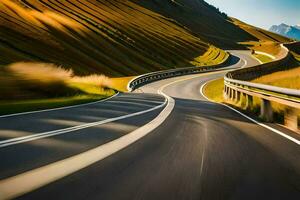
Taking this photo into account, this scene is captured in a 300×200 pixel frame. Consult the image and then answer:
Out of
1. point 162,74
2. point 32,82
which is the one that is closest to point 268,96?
point 32,82

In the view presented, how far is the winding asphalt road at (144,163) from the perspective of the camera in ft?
15.3

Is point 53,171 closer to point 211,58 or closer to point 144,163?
point 144,163

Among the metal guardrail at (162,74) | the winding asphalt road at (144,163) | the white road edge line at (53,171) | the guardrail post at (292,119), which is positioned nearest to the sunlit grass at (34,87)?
the winding asphalt road at (144,163)

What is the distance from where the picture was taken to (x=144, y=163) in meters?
6.13

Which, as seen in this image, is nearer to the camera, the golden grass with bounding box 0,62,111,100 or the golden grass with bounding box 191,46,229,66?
the golden grass with bounding box 0,62,111,100

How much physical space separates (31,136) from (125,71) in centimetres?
5833

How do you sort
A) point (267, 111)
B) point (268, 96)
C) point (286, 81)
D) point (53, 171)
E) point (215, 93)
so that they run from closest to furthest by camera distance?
point (53, 171), point (268, 96), point (267, 111), point (286, 81), point (215, 93)

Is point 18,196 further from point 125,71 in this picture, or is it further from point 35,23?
point 35,23

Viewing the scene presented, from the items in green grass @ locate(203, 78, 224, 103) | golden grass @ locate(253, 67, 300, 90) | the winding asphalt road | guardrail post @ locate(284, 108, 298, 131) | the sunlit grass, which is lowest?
green grass @ locate(203, 78, 224, 103)

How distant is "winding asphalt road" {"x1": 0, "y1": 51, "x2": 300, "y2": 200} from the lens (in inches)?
183

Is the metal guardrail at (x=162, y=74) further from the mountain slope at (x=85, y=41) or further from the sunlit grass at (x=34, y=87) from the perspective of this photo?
the sunlit grass at (x=34, y=87)

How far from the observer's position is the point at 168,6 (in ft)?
651

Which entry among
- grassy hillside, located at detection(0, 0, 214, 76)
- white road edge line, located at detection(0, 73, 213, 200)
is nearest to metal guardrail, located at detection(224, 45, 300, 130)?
white road edge line, located at detection(0, 73, 213, 200)

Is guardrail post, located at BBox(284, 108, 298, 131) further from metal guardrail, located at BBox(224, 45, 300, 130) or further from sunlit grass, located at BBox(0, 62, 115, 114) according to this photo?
sunlit grass, located at BBox(0, 62, 115, 114)
